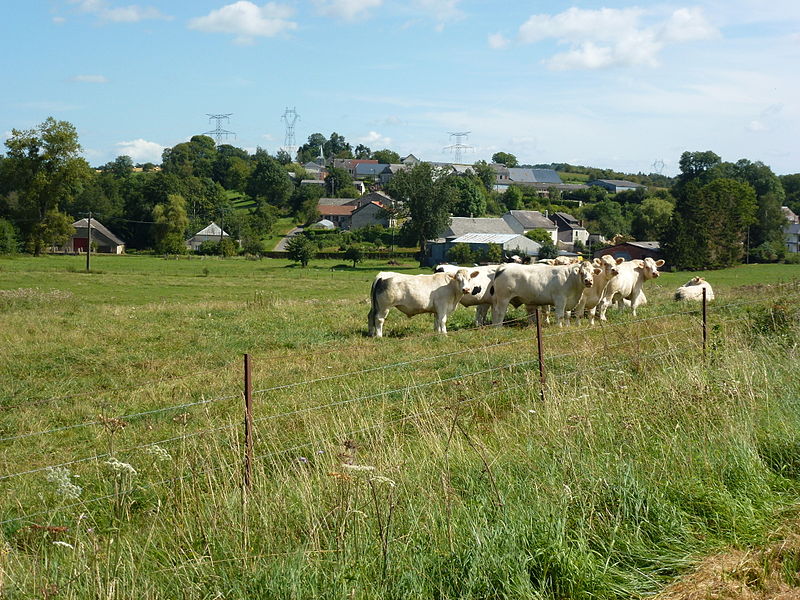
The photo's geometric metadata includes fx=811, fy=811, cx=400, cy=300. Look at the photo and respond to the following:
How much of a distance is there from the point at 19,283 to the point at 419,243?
5378 centimetres

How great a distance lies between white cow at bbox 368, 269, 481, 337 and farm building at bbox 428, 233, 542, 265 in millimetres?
66088

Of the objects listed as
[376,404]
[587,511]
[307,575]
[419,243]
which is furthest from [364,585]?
[419,243]

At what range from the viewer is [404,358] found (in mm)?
15258

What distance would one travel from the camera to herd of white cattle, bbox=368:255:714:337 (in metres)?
20.4

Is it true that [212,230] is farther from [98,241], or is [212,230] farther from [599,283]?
[599,283]

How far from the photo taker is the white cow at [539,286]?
68.7ft

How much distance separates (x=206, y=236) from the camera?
365ft

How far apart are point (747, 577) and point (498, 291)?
1614cm

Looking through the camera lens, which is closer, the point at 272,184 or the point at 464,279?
the point at 464,279

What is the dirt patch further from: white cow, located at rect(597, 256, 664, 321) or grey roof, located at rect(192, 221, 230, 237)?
grey roof, located at rect(192, 221, 230, 237)

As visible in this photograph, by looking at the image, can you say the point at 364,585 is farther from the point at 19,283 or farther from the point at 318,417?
the point at 19,283

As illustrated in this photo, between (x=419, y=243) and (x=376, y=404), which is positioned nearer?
(x=376, y=404)

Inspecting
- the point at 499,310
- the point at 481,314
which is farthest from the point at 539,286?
the point at 481,314

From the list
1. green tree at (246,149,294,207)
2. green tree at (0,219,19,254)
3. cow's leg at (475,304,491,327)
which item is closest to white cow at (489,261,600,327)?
cow's leg at (475,304,491,327)
